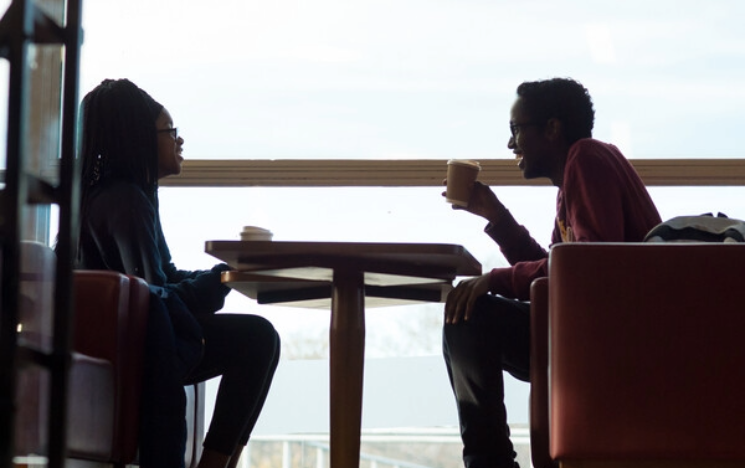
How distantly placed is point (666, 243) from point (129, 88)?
4.98ft

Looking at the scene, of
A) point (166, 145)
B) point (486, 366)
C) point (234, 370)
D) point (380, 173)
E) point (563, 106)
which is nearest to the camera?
point (486, 366)

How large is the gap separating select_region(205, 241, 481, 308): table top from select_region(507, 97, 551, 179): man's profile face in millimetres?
344

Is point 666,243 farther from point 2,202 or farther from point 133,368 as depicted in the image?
point 2,202

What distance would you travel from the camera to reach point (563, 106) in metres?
3.08

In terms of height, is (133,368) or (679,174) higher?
(679,174)

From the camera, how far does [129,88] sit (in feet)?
10.3

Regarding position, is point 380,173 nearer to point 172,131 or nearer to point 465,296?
point 172,131

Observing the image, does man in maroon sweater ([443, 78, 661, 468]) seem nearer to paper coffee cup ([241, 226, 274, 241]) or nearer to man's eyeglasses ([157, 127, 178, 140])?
paper coffee cup ([241, 226, 274, 241])

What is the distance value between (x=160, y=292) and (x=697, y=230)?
1237 millimetres

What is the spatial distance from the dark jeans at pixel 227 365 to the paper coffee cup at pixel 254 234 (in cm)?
26

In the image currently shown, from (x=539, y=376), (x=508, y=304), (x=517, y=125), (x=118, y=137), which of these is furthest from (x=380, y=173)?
(x=539, y=376)

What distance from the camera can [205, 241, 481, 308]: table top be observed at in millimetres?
2652

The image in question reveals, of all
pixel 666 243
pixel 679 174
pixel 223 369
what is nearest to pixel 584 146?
pixel 666 243

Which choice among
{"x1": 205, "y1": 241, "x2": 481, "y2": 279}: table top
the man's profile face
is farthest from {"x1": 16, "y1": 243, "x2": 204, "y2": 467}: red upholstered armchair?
the man's profile face
